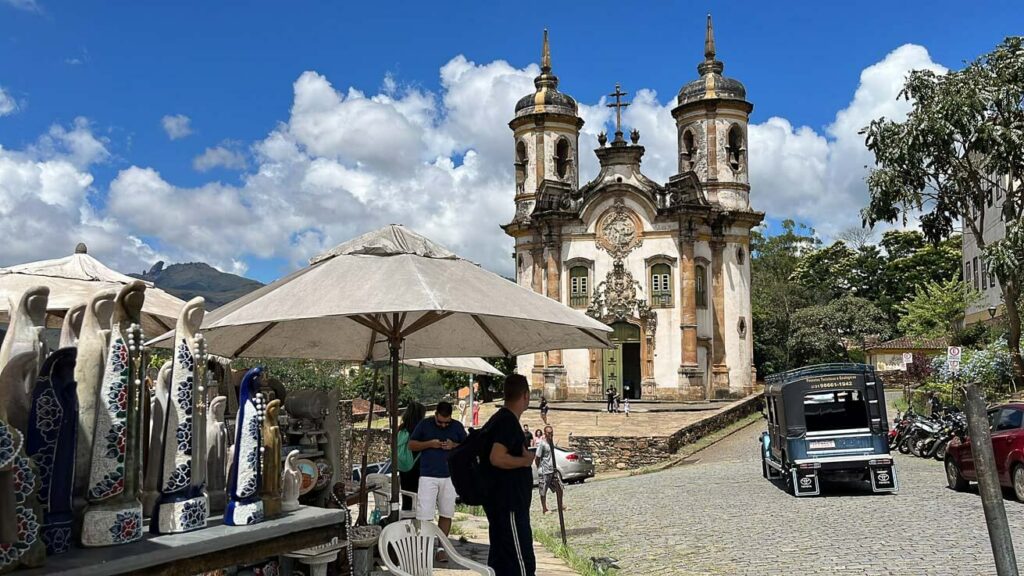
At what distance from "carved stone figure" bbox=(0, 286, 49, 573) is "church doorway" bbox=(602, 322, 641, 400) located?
3293 cm

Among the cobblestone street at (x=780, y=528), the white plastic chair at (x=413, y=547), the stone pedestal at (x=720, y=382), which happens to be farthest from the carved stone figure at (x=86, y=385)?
the stone pedestal at (x=720, y=382)

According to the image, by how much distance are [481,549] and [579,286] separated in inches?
A: 1135

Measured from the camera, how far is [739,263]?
36594mm

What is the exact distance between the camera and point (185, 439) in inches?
132

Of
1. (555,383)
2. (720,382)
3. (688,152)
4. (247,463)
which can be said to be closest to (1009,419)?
(247,463)

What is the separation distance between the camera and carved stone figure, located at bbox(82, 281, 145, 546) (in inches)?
116

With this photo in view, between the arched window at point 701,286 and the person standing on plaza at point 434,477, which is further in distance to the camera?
the arched window at point 701,286

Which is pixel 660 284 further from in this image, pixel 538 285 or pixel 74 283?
pixel 74 283

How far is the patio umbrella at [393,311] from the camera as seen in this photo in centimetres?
494

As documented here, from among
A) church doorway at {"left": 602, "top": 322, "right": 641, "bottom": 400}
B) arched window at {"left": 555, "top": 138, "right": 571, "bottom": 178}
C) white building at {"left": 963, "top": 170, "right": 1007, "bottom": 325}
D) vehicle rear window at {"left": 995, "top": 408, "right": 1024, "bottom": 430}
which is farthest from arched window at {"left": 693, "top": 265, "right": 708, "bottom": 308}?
vehicle rear window at {"left": 995, "top": 408, "right": 1024, "bottom": 430}

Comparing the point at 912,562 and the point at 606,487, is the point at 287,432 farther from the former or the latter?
the point at 606,487

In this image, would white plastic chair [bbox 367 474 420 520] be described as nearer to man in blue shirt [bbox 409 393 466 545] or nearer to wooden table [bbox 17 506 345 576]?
man in blue shirt [bbox 409 393 466 545]

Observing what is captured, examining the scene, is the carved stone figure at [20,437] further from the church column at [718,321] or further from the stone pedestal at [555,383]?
the church column at [718,321]

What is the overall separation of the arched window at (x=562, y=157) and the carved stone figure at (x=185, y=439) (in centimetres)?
3579
